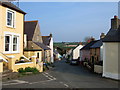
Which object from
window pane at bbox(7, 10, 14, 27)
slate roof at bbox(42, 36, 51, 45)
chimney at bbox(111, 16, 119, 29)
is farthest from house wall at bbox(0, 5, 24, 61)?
slate roof at bbox(42, 36, 51, 45)

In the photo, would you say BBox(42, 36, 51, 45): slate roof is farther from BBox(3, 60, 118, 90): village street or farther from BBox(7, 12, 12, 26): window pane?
BBox(3, 60, 118, 90): village street

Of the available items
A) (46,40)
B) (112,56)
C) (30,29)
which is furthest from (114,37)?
(46,40)

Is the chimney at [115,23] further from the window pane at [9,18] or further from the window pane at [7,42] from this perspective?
the window pane at [7,42]

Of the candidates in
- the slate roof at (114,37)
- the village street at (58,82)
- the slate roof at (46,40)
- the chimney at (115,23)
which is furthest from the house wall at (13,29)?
the slate roof at (46,40)

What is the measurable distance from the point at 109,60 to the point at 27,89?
8.87 m

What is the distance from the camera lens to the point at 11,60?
38.5ft

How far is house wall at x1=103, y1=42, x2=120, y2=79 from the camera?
506 inches

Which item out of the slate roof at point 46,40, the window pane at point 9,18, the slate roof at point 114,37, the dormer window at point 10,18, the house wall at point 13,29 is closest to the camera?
the slate roof at point 114,37

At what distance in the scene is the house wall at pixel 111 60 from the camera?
12850 mm

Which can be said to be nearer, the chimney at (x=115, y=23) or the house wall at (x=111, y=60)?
the house wall at (x=111, y=60)

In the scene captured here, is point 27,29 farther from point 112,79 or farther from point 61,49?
point 61,49

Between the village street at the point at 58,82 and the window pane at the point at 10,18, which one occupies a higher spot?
the window pane at the point at 10,18

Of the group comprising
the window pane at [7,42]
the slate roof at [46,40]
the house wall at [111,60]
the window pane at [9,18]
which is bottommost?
the house wall at [111,60]

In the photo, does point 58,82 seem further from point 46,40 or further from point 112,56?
point 46,40
